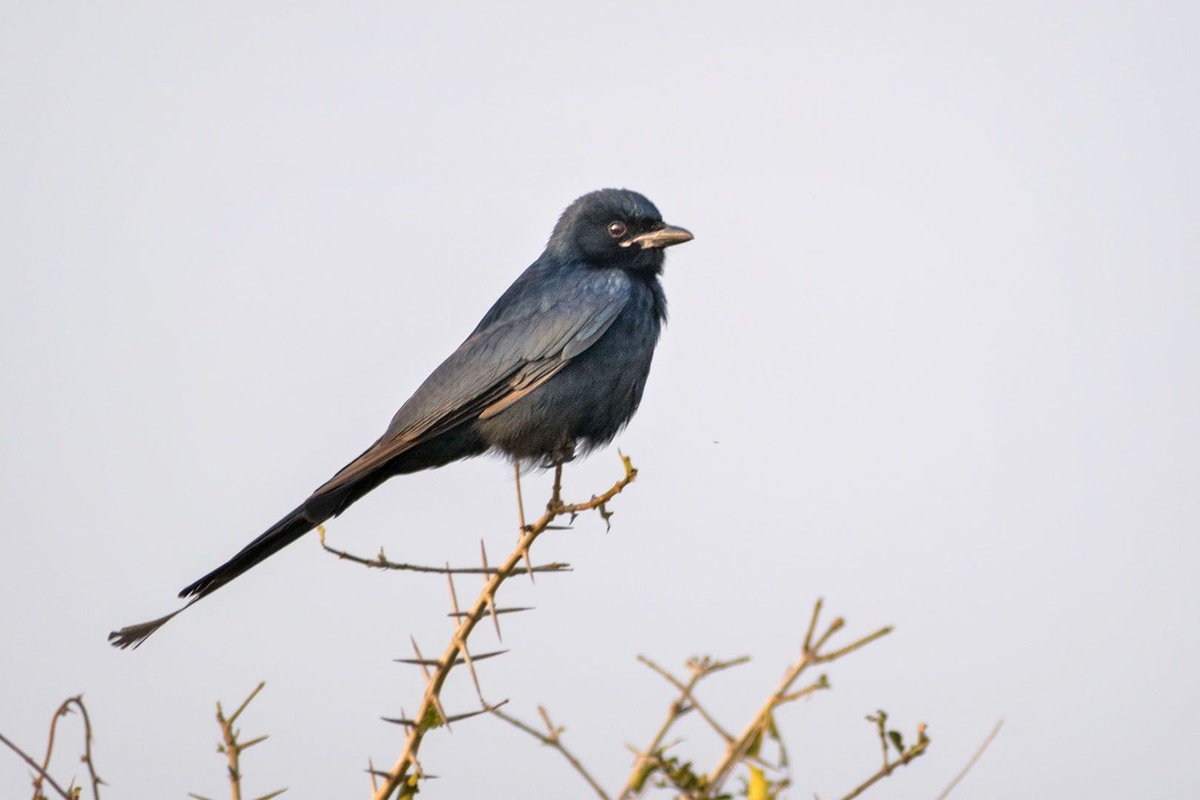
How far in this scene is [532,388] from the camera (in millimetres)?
7254

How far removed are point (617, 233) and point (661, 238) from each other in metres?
0.29

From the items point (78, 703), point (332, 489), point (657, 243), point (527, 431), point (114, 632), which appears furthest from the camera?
point (657, 243)

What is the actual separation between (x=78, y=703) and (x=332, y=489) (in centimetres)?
296

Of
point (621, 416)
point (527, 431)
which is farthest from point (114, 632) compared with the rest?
point (621, 416)

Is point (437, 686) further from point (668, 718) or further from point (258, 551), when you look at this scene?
point (258, 551)

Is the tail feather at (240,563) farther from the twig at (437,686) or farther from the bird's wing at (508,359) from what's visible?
the twig at (437,686)

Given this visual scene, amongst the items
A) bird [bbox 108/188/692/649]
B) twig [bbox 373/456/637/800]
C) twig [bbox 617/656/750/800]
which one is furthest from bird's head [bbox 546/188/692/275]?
twig [bbox 617/656/750/800]

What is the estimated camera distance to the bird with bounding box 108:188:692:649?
7.01m

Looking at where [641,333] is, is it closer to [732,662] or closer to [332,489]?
[332,489]

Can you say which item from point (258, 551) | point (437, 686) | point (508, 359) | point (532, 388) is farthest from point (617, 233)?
point (437, 686)

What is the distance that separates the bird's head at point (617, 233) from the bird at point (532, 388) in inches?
12.2

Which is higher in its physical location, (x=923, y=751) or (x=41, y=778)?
(x=41, y=778)

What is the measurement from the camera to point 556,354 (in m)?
7.32

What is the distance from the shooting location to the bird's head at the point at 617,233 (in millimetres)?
8266
